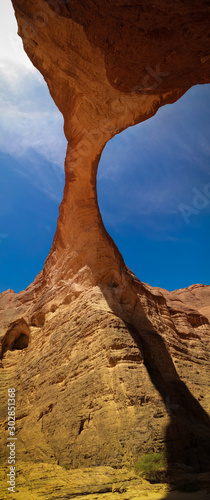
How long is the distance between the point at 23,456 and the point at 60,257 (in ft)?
28.2

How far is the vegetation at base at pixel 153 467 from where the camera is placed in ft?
18.9

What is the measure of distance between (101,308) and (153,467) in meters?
4.84

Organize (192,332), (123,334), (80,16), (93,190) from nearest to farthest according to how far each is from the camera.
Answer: (80,16), (123,334), (93,190), (192,332)

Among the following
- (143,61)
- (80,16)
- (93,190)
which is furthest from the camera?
(93,190)

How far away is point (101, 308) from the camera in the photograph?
32.7 feet

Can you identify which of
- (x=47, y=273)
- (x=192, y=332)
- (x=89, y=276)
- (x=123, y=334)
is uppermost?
(x=47, y=273)

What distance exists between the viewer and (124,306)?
11383 millimetres

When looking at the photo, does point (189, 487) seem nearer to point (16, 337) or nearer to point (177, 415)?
point (177, 415)

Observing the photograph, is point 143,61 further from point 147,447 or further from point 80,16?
point 147,447

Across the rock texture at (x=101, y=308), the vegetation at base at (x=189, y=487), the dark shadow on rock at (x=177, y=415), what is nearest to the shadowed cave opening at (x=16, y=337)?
the rock texture at (x=101, y=308)

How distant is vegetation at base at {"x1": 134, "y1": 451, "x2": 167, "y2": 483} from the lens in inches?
227

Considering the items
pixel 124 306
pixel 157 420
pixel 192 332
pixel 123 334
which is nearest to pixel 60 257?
pixel 124 306

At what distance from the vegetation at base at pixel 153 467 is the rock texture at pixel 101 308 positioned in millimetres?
170

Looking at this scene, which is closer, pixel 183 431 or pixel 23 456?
pixel 183 431
